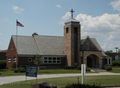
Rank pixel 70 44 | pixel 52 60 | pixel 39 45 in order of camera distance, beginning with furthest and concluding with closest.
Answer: pixel 39 45, pixel 52 60, pixel 70 44

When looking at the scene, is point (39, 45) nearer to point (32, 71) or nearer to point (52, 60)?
point (52, 60)

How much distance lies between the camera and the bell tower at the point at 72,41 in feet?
137

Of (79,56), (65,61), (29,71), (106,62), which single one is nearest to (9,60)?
(65,61)

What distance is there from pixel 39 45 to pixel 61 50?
4876 mm

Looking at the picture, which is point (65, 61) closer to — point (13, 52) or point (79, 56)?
Answer: point (79, 56)

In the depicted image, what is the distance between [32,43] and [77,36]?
9723mm

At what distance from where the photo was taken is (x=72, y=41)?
4191cm

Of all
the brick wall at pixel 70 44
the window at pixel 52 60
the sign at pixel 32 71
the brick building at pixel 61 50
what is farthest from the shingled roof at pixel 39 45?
the sign at pixel 32 71

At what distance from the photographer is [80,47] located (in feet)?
143

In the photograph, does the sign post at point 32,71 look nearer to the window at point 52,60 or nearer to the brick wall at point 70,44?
the brick wall at point 70,44

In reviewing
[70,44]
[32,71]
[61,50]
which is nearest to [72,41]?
[70,44]

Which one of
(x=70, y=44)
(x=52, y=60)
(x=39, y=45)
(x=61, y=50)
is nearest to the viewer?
(x=70, y=44)

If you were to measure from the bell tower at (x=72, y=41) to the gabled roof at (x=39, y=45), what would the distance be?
8.62 feet

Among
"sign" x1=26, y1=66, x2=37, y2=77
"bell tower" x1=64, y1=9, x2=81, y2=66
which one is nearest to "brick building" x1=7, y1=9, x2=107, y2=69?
"bell tower" x1=64, y1=9, x2=81, y2=66
